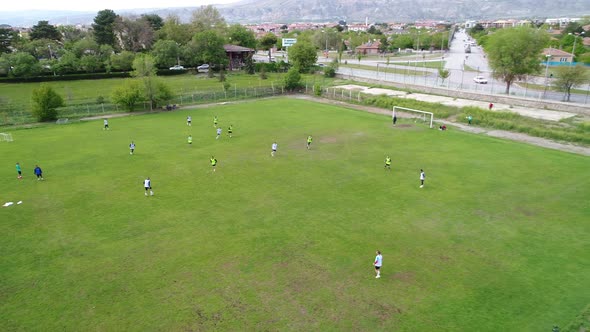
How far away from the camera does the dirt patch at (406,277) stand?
52.9 ft

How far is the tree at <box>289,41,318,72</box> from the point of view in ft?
253

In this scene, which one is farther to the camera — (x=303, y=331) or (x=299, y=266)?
(x=299, y=266)

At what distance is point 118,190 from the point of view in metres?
25.4

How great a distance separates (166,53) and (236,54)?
58.0 feet

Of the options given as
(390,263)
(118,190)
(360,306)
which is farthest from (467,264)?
(118,190)

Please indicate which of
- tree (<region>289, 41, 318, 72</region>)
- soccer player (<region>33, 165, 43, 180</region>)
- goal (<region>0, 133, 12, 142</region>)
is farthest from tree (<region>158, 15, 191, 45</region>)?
soccer player (<region>33, 165, 43, 180</region>)

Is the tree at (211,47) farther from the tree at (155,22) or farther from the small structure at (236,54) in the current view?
the tree at (155,22)

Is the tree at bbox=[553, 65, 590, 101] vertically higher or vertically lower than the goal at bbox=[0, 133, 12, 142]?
higher

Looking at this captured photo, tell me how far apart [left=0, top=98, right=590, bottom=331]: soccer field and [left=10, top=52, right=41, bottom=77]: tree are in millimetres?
42290

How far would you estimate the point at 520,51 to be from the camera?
49.7 meters

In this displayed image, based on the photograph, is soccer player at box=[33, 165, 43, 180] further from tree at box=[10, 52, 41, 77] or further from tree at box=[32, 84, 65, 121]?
tree at box=[10, 52, 41, 77]

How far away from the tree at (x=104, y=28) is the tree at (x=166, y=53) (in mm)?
17648

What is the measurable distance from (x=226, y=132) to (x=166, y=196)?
16318 millimetres

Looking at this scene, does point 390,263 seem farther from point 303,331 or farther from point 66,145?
point 66,145
